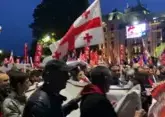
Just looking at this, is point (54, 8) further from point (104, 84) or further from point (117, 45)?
point (104, 84)

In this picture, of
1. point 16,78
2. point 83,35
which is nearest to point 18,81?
point 16,78

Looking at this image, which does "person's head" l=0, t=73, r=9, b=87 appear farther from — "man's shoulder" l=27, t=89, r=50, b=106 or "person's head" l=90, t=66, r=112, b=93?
"man's shoulder" l=27, t=89, r=50, b=106

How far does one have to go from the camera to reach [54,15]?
5722 cm

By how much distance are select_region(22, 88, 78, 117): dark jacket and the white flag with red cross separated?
4.30 metres

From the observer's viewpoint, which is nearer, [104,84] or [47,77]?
[47,77]

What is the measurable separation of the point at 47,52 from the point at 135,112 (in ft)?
150

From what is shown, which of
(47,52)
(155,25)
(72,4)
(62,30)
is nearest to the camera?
(47,52)

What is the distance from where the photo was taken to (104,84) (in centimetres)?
485

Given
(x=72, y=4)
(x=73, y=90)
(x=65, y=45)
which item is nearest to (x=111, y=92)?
(x=73, y=90)

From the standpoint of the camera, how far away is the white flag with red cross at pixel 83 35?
876 centimetres

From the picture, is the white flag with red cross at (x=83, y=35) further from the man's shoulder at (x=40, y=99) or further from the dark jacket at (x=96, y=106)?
the man's shoulder at (x=40, y=99)

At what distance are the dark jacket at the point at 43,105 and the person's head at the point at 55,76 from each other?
8cm

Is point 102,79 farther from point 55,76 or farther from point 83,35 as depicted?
point 83,35

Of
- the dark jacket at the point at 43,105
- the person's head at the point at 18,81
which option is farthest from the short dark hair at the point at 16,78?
the dark jacket at the point at 43,105
